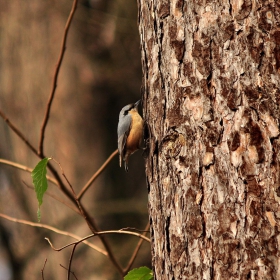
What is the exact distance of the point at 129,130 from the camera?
11.8 ft

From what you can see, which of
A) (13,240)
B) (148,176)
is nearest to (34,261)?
(13,240)

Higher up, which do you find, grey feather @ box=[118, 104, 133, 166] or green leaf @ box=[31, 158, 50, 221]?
grey feather @ box=[118, 104, 133, 166]

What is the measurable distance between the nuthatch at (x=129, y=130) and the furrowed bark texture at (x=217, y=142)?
56.2 inches

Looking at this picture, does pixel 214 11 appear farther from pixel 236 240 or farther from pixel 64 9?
pixel 64 9

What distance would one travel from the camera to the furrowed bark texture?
1.68 meters

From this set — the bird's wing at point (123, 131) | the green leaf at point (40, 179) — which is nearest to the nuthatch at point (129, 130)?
the bird's wing at point (123, 131)

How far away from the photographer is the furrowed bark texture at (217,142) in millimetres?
1678

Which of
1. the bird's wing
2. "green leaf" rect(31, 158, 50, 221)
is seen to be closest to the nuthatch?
the bird's wing

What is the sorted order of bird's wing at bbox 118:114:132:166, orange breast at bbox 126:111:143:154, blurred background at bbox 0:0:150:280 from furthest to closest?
blurred background at bbox 0:0:150:280, bird's wing at bbox 118:114:132:166, orange breast at bbox 126:111:143:154

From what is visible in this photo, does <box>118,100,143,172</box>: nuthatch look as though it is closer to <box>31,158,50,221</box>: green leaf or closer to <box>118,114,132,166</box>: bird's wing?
<box>118,114,132,166</box>: bird's wing

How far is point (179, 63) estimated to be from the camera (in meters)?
1.92

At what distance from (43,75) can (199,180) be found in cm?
397

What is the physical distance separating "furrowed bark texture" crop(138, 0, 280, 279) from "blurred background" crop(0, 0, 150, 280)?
3264mm

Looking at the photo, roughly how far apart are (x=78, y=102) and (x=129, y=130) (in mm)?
1849
